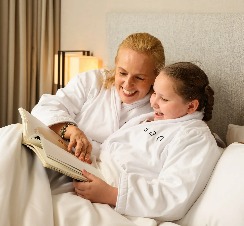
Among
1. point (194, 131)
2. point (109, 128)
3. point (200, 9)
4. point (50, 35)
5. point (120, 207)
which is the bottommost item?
point (120, 207)

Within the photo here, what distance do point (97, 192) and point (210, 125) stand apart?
79 cm

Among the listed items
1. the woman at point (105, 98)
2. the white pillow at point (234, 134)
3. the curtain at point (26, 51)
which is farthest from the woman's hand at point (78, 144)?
the curtain at point (26, 51)

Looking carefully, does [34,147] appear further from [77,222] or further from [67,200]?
[77,222]

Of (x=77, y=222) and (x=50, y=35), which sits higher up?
(x=50, y=35)

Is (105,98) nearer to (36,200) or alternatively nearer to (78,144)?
(78,144)

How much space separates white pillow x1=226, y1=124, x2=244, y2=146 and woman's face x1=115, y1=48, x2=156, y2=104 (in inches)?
15.7

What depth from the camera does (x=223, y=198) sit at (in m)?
1.26

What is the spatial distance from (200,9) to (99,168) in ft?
3.46

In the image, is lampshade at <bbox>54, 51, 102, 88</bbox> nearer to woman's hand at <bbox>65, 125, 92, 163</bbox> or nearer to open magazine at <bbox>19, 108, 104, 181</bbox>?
woman's hand at <bbox>65, 125, 92, 163</bbox>

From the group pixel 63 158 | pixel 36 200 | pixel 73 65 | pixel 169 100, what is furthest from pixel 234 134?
pixel 73 65

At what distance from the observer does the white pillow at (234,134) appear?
164cm

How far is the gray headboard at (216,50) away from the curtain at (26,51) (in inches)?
49.2

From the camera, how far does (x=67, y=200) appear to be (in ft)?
4.14

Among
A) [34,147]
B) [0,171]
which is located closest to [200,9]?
[34,147]
